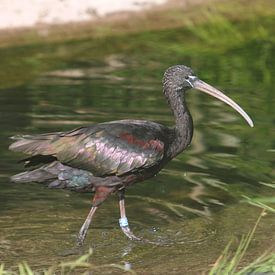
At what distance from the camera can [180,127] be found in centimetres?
941

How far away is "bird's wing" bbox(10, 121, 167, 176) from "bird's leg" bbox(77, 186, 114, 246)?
0.14 meters

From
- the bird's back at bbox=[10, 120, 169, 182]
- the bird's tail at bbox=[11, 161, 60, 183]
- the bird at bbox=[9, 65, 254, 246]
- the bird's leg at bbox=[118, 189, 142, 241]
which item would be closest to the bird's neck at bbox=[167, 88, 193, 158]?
the bird at bbox=[9, 65, 254, 246]

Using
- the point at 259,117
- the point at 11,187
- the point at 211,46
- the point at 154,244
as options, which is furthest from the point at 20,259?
the point at 211,46

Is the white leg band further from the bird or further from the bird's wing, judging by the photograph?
the bird's wing

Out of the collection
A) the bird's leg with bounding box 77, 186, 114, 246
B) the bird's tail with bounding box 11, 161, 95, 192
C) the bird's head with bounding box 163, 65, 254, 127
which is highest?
the bird's head with bounding box 163, 65, 254, 127

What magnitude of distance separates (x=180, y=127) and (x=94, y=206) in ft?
3.33

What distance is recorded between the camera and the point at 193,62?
15.1 meters

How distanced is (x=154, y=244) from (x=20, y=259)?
113cm

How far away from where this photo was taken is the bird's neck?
30.5 feet

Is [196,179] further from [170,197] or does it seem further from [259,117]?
[259,117]

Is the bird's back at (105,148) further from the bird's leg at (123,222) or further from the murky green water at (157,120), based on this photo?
the murky green water at (157,120)

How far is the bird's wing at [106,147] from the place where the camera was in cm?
902

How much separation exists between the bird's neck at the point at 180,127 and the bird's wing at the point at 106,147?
0.60 ft

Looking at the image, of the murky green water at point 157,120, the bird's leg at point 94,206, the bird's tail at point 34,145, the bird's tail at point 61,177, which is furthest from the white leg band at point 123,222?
the bird's tail at point 34,145
